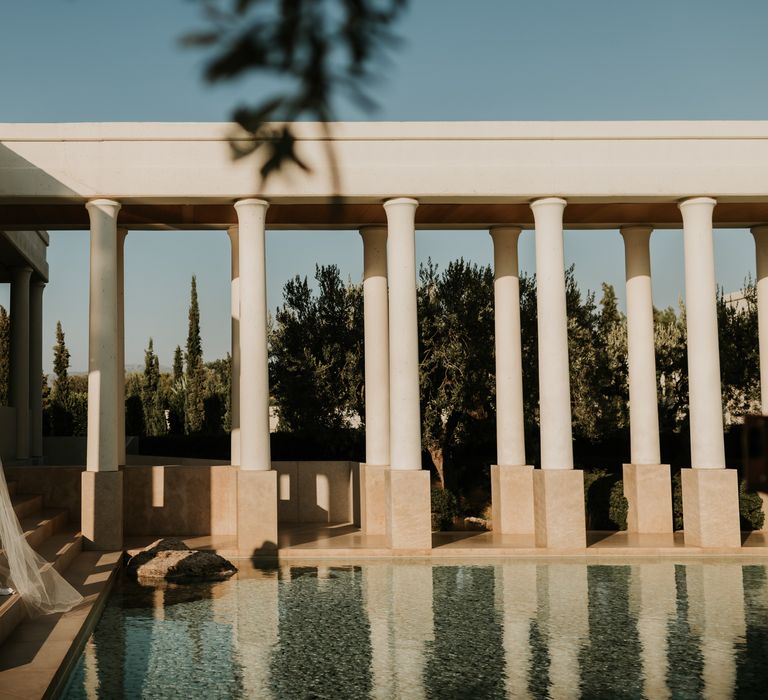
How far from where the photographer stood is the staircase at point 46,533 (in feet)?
65.6

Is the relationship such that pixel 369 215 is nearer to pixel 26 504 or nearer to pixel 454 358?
pixel 454 358

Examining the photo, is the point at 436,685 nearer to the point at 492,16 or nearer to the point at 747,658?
the point at 747,658

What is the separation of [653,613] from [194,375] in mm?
44232

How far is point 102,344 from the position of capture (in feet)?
78.8

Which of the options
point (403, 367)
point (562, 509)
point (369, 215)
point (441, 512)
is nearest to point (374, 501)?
point (441, 512)

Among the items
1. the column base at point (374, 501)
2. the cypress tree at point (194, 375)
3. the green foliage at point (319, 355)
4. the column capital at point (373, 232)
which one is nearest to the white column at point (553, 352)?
the column base at point (374, 501)

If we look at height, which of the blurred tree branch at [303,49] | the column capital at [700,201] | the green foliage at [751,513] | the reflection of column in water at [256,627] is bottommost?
the reflection of column in water at [256,627]

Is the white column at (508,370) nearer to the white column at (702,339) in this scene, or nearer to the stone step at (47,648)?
the white column at (702,339)

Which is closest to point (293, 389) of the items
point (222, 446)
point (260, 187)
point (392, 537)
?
point (222, 446)

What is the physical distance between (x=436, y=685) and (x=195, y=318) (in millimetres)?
60704

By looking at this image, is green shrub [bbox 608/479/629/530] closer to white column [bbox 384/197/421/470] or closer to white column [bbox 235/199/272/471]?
white column [bbox 384/197/421/470]

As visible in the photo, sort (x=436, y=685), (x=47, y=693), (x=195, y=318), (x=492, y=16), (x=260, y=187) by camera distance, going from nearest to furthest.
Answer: (x=492, y=16)
(x=260, y=187)
(x=47, y=693)
(x=436, y=685)
(x=195, y=318)

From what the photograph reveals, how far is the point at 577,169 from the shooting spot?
2458 centimetres

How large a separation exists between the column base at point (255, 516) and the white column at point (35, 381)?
56.1ft
